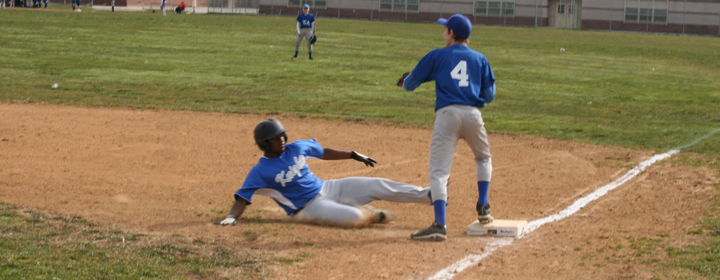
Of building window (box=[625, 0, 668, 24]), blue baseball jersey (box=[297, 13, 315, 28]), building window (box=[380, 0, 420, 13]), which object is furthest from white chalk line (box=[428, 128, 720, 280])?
building window (box=[380, 0, 420, 13])

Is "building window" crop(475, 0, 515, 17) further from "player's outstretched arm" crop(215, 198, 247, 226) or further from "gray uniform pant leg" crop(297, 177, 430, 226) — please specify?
"player's outstretched arm" crop(215, 198, 247, 226)

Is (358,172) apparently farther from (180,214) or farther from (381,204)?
(180,214)

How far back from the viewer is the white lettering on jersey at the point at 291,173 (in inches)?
248

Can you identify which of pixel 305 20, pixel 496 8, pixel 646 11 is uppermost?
pixel 496 8

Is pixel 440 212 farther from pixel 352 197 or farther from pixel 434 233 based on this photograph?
pixel 352 197

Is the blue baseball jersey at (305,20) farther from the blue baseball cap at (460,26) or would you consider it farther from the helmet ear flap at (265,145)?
the blue baseball cap at (460,26)

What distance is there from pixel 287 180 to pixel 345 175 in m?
2.17

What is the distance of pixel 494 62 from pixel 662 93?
6.69 m

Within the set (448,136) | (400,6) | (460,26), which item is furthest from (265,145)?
(400,6)

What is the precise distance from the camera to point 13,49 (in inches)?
840

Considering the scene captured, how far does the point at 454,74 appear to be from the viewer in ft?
18.9

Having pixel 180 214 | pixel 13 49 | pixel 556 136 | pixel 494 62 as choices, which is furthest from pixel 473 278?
pixel 13 49

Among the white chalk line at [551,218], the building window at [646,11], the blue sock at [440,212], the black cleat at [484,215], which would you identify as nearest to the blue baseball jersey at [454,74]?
the blue sock at [440,212]

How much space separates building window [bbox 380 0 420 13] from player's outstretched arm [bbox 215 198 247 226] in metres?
51.1
